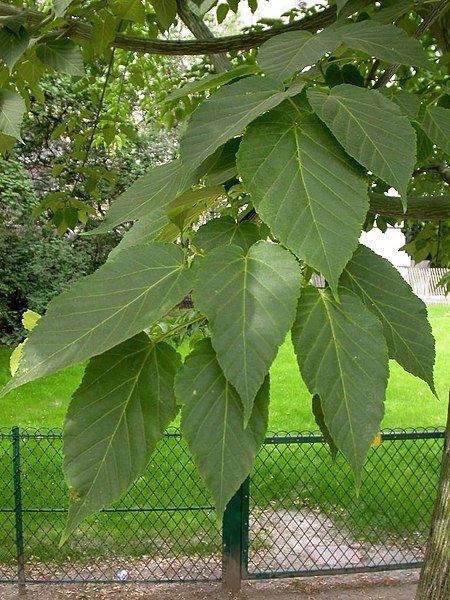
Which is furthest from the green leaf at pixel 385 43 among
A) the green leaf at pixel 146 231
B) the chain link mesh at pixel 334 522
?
the chain link mesh at pixel 334 522

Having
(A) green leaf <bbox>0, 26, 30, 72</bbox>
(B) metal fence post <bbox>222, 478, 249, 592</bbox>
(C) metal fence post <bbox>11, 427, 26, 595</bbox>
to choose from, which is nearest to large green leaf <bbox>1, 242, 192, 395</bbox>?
(A) green leaf <bbox>0, 26, 30, 72</bbox>

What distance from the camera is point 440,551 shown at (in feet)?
6.51

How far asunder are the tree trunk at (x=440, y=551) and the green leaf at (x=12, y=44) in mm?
1498

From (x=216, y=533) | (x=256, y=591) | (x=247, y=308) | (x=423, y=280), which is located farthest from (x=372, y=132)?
(x=423, y=280)

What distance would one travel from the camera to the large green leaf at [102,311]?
481 millimetres

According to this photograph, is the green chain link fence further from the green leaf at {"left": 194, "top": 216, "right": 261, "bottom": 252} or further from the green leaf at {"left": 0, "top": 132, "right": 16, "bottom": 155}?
the green leaf at {"left": 194, "top": 216, "right": 261, "bottom": 252}

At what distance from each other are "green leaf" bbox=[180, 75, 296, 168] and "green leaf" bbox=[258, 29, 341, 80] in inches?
1.2

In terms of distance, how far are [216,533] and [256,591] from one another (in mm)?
471

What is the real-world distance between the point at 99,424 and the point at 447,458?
1675mm

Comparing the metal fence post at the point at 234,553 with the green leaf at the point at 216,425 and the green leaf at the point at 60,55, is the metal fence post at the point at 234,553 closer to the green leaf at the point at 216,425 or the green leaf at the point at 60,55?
the green leaf at the point at 60,55

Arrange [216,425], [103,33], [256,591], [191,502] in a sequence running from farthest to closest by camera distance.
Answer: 1. [191,502]
2. [256,591]
3. [103,33]
4. [216,425]

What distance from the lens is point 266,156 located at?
55 cm

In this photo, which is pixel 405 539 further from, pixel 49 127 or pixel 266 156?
pixel 49 127

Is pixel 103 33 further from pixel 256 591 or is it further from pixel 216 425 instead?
pixel 256 591
